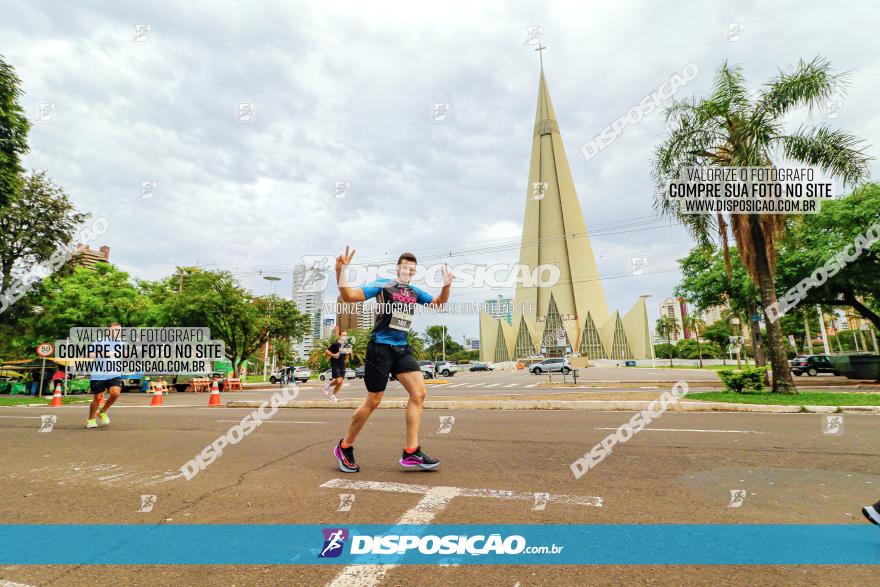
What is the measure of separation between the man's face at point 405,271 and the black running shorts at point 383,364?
2.24 ft

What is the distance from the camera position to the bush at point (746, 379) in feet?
44.0

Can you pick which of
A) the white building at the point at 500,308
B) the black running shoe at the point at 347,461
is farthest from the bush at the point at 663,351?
the black running shoe at the point at 347,461

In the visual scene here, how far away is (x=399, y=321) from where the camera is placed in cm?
438

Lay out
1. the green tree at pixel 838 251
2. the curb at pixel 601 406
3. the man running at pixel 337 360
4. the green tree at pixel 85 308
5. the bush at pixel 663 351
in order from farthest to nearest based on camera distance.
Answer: the bush at pixel 663 351
the green tree at pixel 85 308
the green tree at pixel 838 251
the man running at pixel 337 360
the curb at pixel 601 406

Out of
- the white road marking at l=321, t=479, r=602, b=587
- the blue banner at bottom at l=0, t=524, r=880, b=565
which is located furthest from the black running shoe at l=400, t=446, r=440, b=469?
the blue banner at bottom at l=0, t=524, r=880, b=565

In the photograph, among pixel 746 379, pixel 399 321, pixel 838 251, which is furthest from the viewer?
pixel 838 251

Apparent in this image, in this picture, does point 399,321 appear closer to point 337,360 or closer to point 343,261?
point 343,261

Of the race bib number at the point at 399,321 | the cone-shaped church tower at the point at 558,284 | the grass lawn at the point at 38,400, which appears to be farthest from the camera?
the cone-shaped church tower at the point at 558,284

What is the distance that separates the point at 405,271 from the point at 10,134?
1445 centimetres

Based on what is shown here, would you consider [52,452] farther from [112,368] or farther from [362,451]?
[362,451]

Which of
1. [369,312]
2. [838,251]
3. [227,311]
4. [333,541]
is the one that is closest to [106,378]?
[333,541]

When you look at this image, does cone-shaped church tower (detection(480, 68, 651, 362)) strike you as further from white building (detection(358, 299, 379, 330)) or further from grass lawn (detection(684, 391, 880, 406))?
grass lawn (detection(684, 391, 880, 406))

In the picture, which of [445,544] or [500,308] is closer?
[445,544]

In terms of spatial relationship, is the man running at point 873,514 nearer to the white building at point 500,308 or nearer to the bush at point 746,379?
the bush at point 746,379
